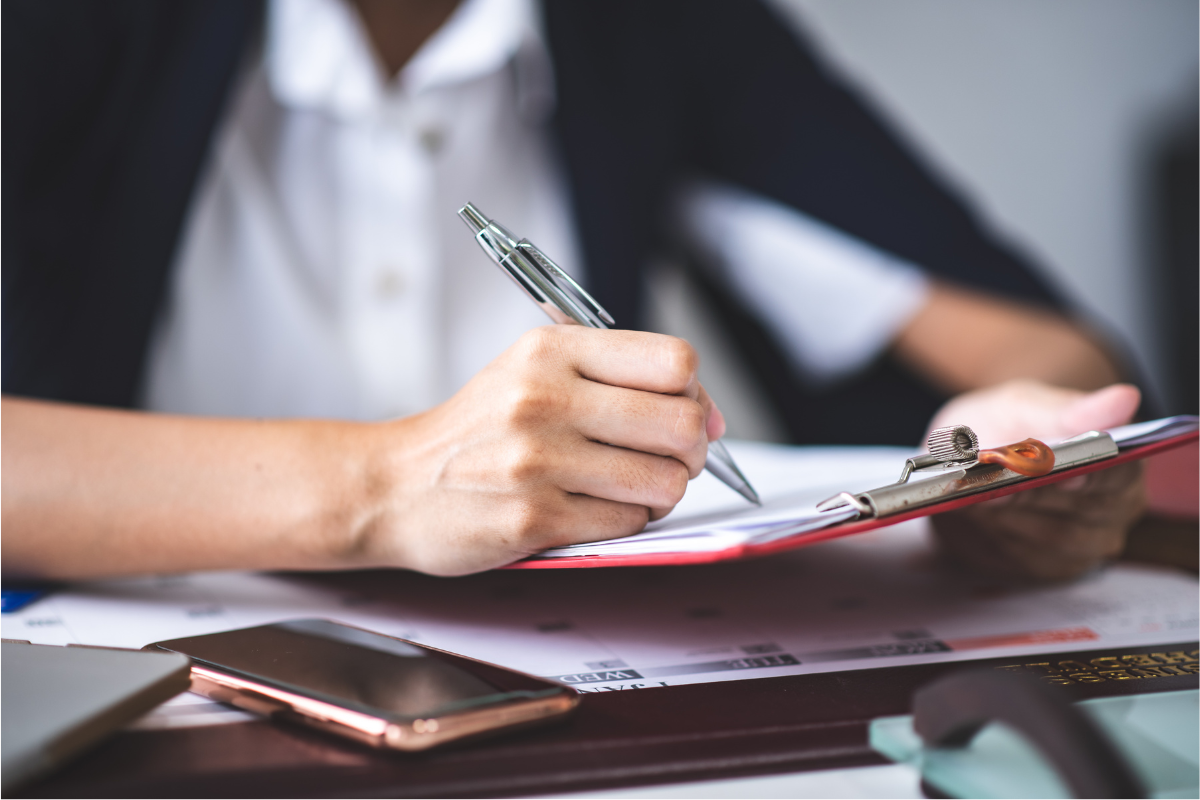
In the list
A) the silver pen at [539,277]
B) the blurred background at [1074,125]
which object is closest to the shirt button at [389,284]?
the silver pen at [539,277]

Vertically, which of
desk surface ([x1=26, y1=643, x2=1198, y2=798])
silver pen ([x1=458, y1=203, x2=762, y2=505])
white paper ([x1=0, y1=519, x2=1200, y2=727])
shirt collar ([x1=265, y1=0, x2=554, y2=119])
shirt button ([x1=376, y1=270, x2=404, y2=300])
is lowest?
Result: desk surface ([x1=26, y1=643, x2=1198, y2=798])

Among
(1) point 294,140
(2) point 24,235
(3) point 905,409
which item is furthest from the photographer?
(3) point 905,409

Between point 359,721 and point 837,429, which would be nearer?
point 359,721

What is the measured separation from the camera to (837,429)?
93cm

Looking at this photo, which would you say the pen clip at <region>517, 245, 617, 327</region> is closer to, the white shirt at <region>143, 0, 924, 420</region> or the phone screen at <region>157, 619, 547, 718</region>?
the phone screen at <region>157, 619, 547, 718</region>

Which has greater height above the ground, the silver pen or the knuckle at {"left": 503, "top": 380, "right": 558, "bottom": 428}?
the silver pen

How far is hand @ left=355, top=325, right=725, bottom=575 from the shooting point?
1.08 ft

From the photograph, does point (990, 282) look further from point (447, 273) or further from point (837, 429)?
point (447, 273)

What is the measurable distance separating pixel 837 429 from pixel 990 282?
0.72ft

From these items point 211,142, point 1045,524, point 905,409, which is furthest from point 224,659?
point 905,409

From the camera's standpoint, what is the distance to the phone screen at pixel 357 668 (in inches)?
9.3

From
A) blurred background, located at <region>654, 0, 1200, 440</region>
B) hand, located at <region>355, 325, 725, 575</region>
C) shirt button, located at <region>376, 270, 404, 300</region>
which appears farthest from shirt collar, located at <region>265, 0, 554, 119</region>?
blurred background, located at <region>654, 0, 1200, 440</region>

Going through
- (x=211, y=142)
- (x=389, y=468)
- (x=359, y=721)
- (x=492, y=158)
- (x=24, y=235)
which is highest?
(x=492, y=158)

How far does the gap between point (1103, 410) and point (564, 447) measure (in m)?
0.27
